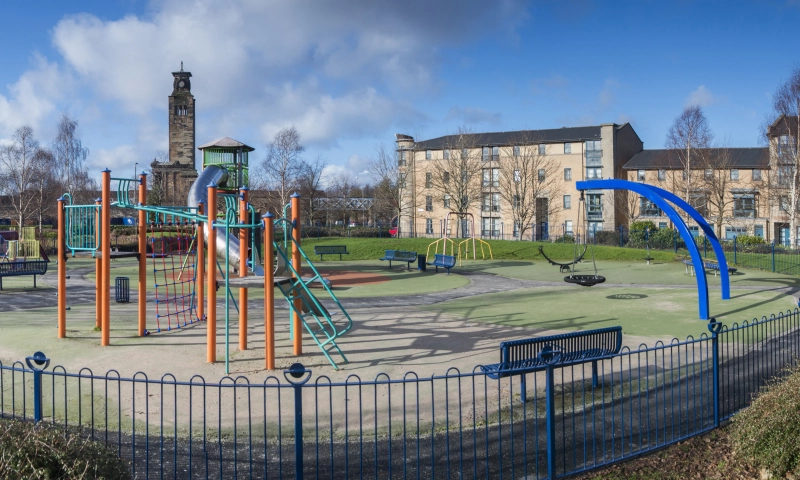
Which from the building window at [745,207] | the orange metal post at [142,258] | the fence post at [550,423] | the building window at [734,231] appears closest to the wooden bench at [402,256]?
the orange metal post at [142,258]

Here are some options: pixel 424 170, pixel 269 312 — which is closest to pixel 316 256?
pixel 269 312

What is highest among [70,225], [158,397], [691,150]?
[691,150]

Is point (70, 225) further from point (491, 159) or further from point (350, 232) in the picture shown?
point (491, 159)

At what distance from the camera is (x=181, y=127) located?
77938 millimetres

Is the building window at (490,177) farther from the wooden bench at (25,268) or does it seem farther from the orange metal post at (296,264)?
the orange metal post at (296,264)

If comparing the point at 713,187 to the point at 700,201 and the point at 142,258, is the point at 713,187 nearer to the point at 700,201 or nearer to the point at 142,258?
the point at 700,201

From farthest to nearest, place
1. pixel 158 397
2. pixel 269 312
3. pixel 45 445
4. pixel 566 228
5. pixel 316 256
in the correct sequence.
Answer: pixel 566 228, pixel 316 256, pixel 269 312, pixel 158 397, pixel 45 445

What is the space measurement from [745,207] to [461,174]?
28169mm

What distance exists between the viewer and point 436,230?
2896 inches

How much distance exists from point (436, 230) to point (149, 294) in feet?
172

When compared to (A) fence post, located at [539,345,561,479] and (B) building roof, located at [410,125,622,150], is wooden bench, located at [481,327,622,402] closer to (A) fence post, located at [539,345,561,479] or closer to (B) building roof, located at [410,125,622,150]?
(A) fence post, located at [539,345,561,479]

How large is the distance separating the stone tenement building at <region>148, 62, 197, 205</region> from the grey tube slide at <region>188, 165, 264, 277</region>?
50526mm

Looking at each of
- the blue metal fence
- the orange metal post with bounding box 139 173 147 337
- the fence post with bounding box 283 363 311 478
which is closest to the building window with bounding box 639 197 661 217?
the blue metal fence

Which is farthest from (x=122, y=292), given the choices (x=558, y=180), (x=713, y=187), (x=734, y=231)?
(x=734, y=231)
